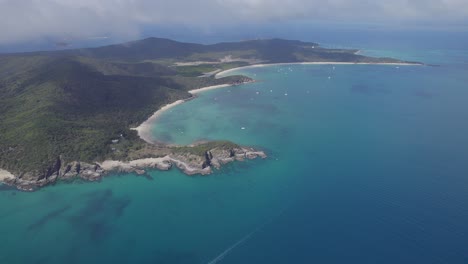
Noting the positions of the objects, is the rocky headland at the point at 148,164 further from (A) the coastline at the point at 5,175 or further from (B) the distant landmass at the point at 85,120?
(B) the distant landmass at the point at 85,120

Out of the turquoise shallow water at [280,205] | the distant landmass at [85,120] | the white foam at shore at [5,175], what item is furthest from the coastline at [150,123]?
the white foam at shore at [5,175]

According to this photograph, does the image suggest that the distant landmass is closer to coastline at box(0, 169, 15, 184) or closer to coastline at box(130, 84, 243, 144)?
coastline at box(0, 169, 15, 184)

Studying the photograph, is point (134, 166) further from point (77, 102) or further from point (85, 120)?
point (77, 102)

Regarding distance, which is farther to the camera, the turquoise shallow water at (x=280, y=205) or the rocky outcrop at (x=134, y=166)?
the rocky outcrop at (x=134, y=166)

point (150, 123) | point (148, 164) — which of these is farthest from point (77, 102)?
point (148, 164)

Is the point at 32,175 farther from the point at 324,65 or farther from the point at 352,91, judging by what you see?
the point at 324,65

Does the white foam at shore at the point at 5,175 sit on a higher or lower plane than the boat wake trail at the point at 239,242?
higher
